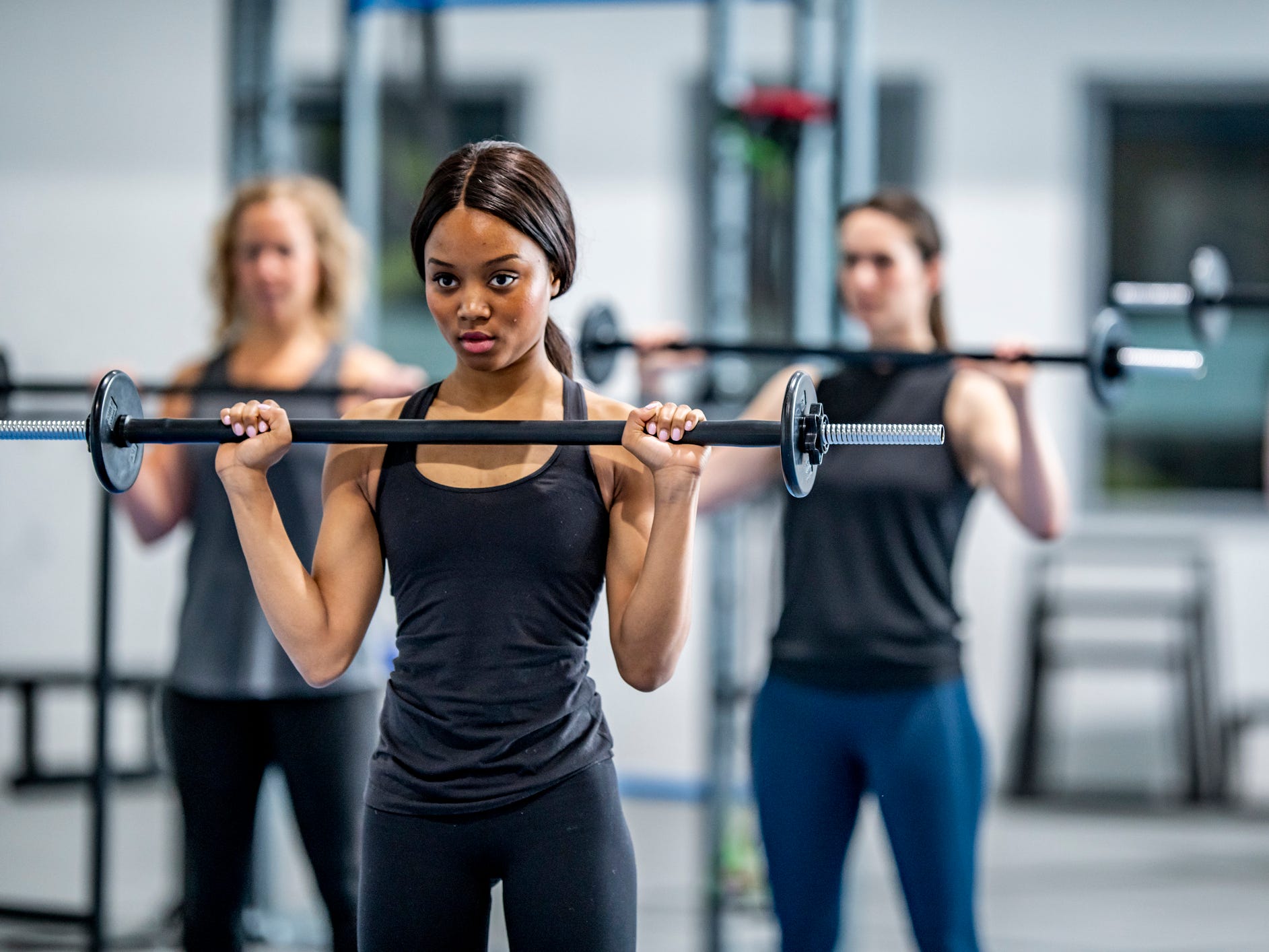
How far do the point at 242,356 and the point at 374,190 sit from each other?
3.08ft

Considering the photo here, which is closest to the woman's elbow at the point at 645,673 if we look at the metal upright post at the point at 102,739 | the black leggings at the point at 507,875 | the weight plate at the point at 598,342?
the black leggings at the point at 507,875

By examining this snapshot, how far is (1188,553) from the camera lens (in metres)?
4.70

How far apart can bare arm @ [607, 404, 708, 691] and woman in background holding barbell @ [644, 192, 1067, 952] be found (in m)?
0.70

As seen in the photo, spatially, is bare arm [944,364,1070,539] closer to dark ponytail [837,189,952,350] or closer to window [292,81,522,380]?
dark ponytail [837,189,952,350]

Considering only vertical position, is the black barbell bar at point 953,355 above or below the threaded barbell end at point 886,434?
above

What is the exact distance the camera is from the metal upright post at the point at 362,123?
3094mm

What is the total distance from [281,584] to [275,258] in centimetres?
107

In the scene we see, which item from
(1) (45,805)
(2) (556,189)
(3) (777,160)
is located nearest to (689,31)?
(3) (777,160)

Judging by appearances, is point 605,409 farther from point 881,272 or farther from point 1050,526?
point 1050,526

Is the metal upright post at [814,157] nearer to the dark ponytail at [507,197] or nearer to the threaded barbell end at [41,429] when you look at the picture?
the dark ponytail at [507,197]

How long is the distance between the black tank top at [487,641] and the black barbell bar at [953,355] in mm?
790

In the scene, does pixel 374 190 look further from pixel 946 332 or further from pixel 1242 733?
pixel 1242 733

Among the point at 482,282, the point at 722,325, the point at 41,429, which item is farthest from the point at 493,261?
the point at 722,325

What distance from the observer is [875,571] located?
81.6 inches
